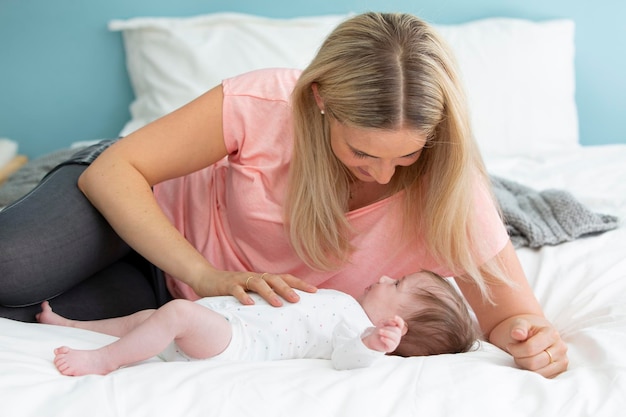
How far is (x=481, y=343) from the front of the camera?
1.37 metres

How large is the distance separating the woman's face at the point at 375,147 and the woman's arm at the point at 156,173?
266 mm

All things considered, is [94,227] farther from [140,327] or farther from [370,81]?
[370,81]

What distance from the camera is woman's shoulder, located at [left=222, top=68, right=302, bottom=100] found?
1518mm

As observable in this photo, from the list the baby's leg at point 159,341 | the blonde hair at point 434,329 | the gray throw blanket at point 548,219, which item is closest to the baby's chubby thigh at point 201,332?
the baby's leg at point 159,341

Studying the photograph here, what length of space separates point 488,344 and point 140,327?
0.59m

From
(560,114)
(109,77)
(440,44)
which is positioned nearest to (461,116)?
(440,44)

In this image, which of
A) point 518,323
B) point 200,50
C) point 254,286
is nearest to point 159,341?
point 254,286

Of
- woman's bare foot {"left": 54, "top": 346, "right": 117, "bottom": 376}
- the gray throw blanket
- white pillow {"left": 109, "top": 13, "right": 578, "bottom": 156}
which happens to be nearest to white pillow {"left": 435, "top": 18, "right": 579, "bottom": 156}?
white pillow {"left": 109, "top": 13, "right": 578, "bottom": 156}

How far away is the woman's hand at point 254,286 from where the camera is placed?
4.28 ft

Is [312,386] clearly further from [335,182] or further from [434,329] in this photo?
[335,182]

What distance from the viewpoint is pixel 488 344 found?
4.51ft

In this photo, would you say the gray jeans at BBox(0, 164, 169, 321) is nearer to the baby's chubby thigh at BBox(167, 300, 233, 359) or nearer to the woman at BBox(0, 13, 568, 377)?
the woman at BBox(0, 13, 568, 377)

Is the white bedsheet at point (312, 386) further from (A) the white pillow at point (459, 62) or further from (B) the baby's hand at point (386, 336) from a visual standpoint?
(A) the white pillow at point (459, 62)

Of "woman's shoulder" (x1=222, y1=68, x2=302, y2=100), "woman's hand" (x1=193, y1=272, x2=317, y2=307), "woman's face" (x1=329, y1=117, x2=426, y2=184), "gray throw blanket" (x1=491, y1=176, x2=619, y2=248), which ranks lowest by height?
"gray throw blanket" (x1=491, y1=176, x2=619, y2=248)
